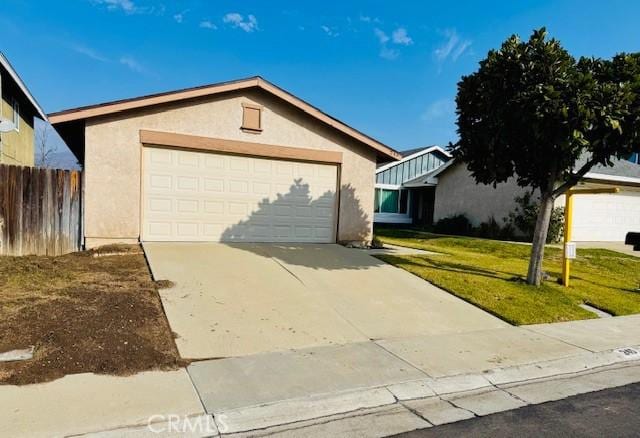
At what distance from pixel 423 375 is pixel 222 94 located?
8739mm

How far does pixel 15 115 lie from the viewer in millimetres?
13836

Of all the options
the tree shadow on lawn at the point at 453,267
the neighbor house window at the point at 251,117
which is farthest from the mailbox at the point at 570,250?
the neighbor house window at the point at 251,117

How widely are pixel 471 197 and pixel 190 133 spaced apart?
16.6 metres

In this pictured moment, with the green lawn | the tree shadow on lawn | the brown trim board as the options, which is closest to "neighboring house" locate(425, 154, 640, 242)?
the green lawn

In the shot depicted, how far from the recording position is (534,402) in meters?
4.03

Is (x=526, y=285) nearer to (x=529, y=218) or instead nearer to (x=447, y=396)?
(x=447, y=396)

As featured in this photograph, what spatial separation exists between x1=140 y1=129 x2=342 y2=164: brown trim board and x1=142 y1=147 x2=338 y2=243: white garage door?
178mm

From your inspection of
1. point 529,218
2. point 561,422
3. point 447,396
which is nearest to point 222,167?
point 447,396

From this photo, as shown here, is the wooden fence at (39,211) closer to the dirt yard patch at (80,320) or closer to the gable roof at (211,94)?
the dirt yard patch at (80,320)

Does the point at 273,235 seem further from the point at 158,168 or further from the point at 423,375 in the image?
the point at 423,375

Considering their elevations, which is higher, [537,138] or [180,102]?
[180,102]

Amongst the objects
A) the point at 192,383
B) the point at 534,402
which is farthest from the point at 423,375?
the point at 192,383

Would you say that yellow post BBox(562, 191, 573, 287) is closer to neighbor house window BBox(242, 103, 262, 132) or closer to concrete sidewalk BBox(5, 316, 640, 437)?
concrete sidewalk BBox(5, 316, 640, 437)

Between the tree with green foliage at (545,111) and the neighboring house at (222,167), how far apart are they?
388 cm
